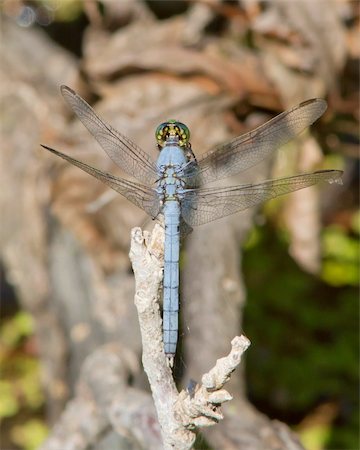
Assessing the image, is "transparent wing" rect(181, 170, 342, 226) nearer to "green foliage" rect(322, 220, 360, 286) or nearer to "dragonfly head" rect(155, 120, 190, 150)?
"dragonfly head" rect(155, 120, 190, 150)

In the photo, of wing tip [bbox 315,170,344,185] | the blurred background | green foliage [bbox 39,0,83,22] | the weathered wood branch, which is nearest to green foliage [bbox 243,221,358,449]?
the blurred background

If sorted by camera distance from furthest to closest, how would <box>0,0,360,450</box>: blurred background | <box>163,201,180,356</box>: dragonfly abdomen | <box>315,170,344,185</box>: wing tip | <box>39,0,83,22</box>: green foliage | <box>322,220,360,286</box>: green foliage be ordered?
1. <box>39,0,83,22</box>: green foliage
2. <box>322,220,360,286</box>: green foliage
3. <box>0,0,360,450</box>: blurred background
4. <box>315,170,344,185</box>: wing tip
5. <box>163,201,180,356</box>: dragonfly abdomen

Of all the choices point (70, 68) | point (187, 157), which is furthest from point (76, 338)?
point (70, 68)

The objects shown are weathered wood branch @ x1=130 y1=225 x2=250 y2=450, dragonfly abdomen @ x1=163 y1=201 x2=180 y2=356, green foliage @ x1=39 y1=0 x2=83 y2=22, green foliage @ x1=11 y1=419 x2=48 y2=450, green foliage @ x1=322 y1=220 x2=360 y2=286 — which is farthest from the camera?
green foliage @ x1=39 y1=0 x2=83 y2=22

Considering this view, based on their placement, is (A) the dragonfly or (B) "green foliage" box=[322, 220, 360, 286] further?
(B) "green foliage" box=[322, 220, 360, 286]

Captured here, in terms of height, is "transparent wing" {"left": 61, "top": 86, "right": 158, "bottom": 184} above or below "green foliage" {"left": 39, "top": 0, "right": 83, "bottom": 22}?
below

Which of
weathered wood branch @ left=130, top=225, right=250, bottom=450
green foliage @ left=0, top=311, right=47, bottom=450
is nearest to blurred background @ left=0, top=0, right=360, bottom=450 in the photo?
green foliage @ left=0, top=311, right=47, bottom=450

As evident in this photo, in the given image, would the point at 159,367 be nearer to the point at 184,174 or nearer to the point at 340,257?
the point at 184,174

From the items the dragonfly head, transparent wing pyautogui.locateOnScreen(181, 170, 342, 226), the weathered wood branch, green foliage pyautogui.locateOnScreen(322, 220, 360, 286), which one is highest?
green foliage pyautogui.locateOnScreen(322, 220, 360, 286)

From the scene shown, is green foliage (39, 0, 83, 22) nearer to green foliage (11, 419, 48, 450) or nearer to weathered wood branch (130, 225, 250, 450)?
green foliage (11, 419, 48, 450)
